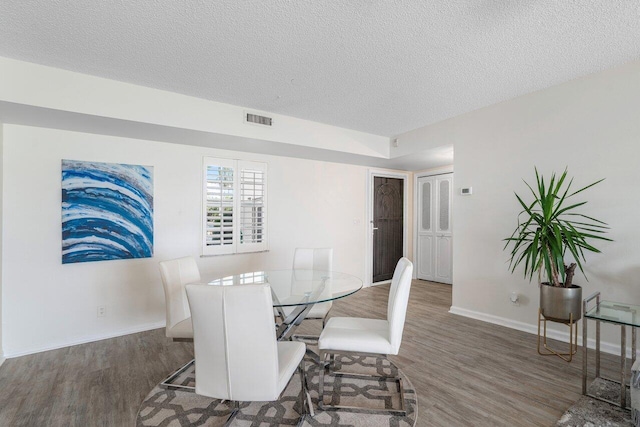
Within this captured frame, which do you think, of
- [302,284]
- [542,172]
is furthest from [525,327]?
[302,284]

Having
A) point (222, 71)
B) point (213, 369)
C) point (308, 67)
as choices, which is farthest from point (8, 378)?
point (308, 67)

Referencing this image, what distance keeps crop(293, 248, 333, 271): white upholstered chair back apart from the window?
98cm

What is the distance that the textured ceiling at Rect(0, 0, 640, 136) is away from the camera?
191 cm

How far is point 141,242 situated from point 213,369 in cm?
242

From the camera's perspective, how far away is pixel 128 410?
2010 mm

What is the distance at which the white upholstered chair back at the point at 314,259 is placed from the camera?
11.3 ft

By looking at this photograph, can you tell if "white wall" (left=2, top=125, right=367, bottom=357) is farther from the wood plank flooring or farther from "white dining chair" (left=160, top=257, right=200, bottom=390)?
"white dining chair" (left=160, top=257, right=200, bottom=390)

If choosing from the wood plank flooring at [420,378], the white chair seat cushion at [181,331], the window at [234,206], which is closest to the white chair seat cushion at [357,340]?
the wood plank flooring at [420,378]

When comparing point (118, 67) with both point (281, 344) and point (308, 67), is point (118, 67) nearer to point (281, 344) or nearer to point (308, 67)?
point (308, 67)

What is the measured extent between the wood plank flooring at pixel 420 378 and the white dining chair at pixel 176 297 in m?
0.46

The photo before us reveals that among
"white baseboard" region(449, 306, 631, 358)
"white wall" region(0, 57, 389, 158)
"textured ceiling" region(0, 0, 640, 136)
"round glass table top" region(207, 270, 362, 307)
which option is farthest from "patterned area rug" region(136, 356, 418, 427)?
"textured ceiling" region(0, 0, 640, 136)

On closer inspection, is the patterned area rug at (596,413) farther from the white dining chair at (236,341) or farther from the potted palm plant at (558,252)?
the white dining chair at (236,341)

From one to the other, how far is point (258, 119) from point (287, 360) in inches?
108

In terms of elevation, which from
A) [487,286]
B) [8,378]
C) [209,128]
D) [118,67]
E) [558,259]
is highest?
[118,67]
